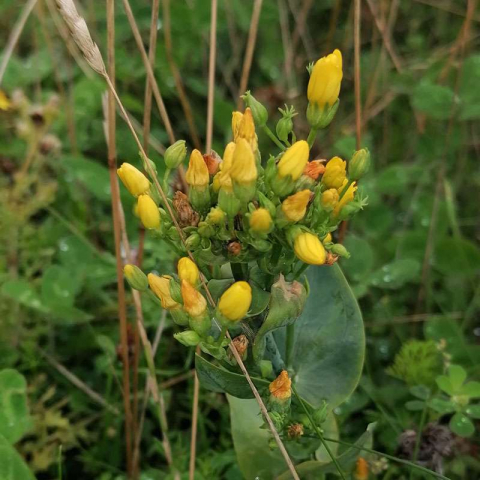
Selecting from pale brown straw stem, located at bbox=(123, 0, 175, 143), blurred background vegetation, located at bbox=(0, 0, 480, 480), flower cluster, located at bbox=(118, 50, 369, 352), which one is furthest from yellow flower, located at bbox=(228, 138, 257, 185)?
blurred background vegetation, located at bbox=(0, 0, 480, 480)

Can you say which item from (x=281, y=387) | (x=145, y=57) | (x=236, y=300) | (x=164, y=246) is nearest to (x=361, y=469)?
(x=281, y=387)

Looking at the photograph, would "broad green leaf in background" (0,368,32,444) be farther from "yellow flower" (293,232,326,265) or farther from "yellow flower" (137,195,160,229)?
"yellow flower" (293,232,326,265)

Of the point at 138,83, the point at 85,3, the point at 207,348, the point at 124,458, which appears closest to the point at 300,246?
the point at 207,348

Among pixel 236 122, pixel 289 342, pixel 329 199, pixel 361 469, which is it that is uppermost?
pixel 236 122

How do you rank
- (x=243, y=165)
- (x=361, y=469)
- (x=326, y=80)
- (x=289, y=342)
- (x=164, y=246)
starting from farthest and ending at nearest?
(x=164, y=246)
(x=361, y=469)
(x=289, y=342)
(x=326, y=80)
(x=243, y=165)

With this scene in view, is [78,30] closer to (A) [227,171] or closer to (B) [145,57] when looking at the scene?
(B) [145,57]
